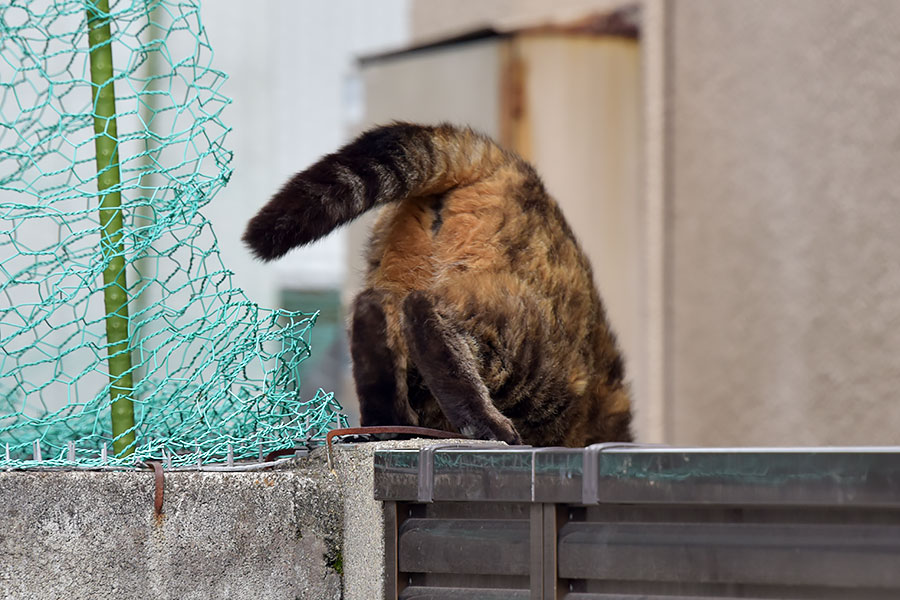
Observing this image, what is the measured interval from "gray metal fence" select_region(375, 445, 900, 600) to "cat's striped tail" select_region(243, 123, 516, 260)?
56 cm

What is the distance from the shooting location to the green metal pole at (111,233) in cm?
261

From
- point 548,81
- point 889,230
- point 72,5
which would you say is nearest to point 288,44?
point 548,81

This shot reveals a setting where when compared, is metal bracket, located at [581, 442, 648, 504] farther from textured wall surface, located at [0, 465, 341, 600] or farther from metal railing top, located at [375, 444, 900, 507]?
textured wall surface, located at [0, 465, 341, 600]

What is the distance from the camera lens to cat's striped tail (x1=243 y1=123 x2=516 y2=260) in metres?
2.49

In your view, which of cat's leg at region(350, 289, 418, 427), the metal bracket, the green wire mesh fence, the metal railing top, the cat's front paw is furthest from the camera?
cat's leg at region(350, 289, 418, 427)

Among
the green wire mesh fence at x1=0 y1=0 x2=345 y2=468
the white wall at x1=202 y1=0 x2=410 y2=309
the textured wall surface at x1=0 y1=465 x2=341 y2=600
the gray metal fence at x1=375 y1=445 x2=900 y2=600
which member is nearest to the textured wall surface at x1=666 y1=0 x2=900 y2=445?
the white wall at x1=202 y1=0 x2=410 y2=309

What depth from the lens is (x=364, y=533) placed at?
238 cm

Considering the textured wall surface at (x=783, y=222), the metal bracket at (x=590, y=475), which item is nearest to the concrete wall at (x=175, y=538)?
the metal bracket at (x=590, y=475)

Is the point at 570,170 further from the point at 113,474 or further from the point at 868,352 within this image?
the point at 113,474

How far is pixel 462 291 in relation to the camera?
2846mm

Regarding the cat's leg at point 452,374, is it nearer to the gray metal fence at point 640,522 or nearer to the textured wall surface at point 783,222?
the gray metal fence at point 640,522

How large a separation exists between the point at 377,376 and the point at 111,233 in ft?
2.47

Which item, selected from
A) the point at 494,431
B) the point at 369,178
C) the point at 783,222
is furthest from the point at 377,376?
the point at 783,222

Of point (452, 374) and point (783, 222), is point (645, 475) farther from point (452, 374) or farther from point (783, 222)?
point (783, 222)
